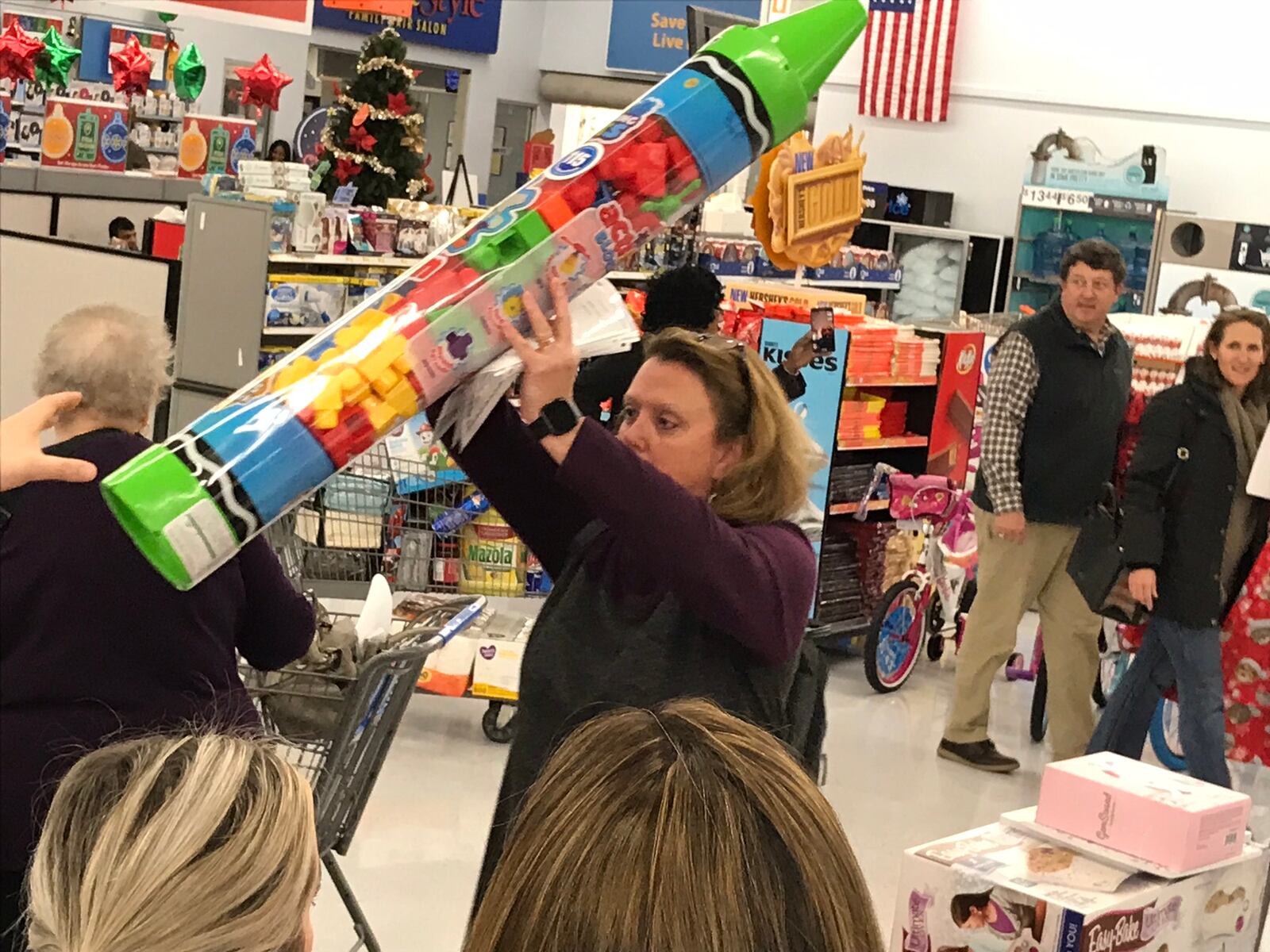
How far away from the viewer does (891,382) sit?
7109 millimetres

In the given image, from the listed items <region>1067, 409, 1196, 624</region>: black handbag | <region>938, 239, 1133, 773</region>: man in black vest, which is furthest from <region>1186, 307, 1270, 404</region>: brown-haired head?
<region>938, 239, 1133, 773</region>: man in black vest

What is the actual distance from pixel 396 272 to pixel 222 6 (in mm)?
1625

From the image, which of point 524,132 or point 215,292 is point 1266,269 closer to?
point 215,292

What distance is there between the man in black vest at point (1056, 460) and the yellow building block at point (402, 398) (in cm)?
393

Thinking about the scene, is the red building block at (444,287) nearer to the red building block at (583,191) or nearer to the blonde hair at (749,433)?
the red building block at (583,191)

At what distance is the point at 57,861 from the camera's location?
56.4 inches

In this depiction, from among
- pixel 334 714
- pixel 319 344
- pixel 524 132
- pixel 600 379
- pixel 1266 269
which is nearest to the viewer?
pixel 319 344

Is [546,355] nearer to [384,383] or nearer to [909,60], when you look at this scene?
[384,383]

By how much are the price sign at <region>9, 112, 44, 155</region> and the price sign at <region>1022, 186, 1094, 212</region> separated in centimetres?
739

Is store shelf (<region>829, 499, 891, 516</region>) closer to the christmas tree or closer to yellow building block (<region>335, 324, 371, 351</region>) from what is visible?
the christmas tree

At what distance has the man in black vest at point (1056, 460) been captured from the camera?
5.76 metres

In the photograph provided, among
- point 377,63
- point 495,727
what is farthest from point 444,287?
point 377,63

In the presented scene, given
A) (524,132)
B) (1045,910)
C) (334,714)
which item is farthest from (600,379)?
(524,132)

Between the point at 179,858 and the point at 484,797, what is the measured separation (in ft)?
13.3
